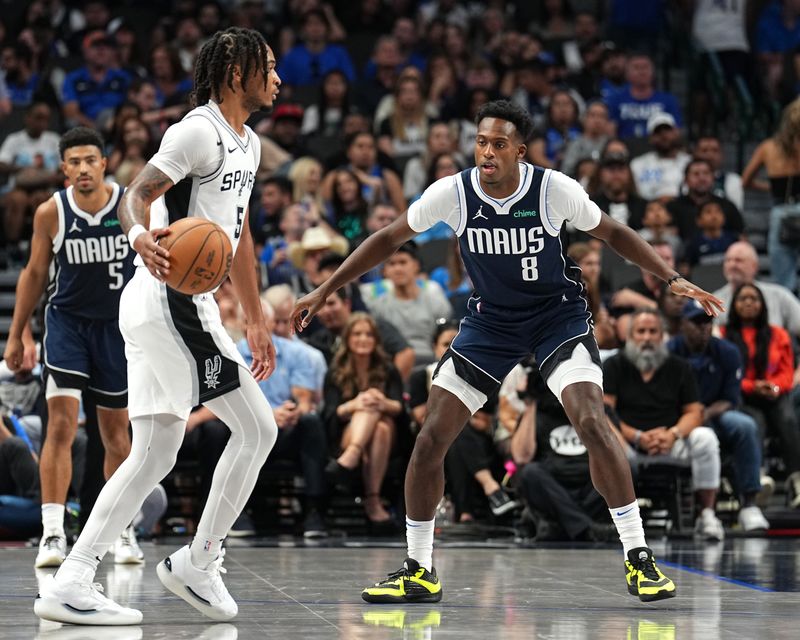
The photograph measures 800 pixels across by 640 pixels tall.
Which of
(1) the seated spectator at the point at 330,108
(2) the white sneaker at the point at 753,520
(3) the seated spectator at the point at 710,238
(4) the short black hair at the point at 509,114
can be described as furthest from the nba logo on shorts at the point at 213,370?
(1) the seated spectator at the point at 330,108

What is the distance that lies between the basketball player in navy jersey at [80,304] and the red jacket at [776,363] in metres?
5.13

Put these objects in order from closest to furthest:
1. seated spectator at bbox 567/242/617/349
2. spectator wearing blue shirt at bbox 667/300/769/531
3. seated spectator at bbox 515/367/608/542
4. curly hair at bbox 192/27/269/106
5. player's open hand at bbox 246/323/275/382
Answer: curly hair at bbox 192/27/269/106, player's open hand at bbox 246/323/275/382, seated spectator at bbox 515/367/608/542, spectator wearing blue shirt at bbox 667/300/769/531, seated spectator at bbox 567/242/617/349

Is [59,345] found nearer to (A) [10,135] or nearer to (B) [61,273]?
(B) [61,273]

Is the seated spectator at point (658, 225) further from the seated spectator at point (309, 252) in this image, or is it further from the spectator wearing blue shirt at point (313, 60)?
the spectator wearing blue shirt at point (313, 60)

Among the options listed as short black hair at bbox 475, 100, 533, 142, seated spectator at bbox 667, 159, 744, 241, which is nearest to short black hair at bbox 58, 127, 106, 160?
short black hair at bbox 475, 100, 533, 142

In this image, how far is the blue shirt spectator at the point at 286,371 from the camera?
403 inches

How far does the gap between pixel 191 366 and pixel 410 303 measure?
607cm

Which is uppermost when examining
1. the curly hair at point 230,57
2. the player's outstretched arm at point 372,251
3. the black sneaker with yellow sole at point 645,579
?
the curly hair at point 230,57

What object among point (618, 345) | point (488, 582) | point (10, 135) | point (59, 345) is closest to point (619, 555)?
point (488, 582)

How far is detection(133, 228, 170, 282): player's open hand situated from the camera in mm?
4793

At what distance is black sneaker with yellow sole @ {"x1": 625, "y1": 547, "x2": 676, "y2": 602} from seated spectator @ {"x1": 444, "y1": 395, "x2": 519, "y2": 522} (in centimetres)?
385

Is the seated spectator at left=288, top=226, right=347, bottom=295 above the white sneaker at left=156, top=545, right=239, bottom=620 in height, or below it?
above

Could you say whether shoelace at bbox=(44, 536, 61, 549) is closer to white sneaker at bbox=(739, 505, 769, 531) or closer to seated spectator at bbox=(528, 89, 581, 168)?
white sneaker at bbox=(739, 505, 769, 531)

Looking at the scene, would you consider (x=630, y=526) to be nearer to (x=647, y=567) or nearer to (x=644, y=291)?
(x=647, y=567)
